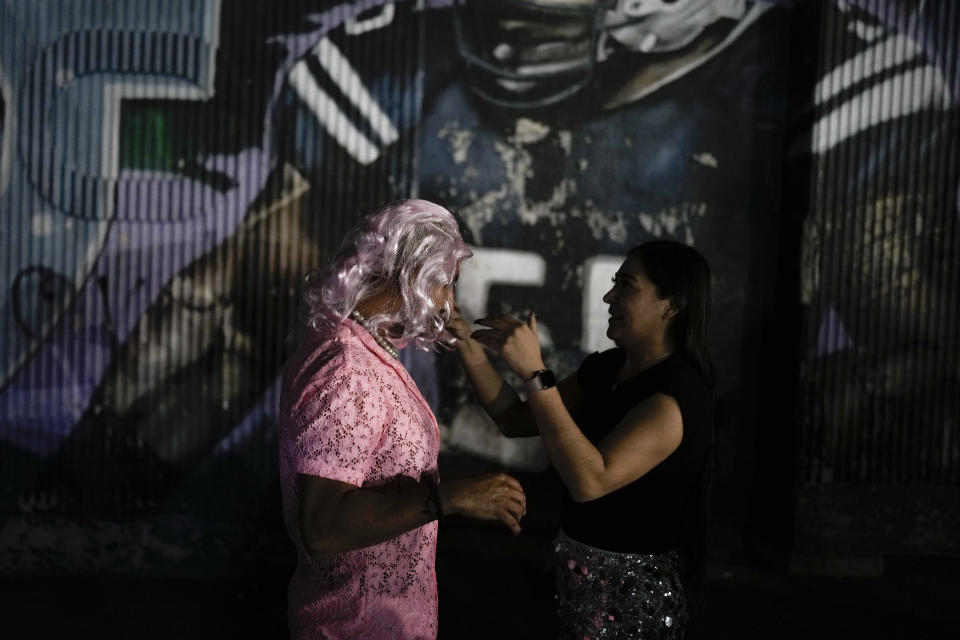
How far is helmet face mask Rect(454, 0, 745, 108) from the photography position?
5.08m

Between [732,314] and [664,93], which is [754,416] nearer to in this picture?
[732,314]

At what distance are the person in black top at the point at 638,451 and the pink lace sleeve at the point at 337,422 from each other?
0.62 metres

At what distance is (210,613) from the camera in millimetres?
4410

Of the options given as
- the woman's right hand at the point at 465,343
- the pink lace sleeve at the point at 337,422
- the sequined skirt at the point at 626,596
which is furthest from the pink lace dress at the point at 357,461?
the woman's right hand at the point at 465,343

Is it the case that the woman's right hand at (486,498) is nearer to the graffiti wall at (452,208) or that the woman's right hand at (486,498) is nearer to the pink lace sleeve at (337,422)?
the pink lace sleeve at (337,422)

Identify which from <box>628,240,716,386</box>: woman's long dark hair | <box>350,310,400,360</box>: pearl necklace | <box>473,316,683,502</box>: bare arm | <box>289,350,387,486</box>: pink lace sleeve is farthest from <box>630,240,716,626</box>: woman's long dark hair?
<box>289,350,387,486</box>: pink lace sleeve

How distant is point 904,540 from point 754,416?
3.79ft

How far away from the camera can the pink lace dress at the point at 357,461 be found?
68.4 inches

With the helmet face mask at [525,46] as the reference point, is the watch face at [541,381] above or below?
below

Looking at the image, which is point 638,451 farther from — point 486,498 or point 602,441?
A: point 486,498

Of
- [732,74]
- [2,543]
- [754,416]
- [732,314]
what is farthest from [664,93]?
[2,543]

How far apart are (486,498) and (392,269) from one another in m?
0.58

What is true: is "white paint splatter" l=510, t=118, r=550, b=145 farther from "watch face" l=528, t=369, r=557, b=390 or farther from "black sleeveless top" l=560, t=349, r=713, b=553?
"watch face" l=528, t=369, r=557, b=390

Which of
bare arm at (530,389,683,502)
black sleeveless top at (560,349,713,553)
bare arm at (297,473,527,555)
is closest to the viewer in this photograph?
bare arm at (297,473,527,555)
